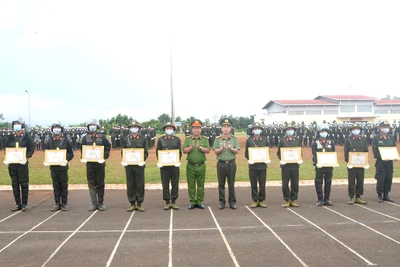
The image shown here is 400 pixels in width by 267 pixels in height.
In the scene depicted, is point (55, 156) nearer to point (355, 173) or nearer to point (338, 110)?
point (355, 173)

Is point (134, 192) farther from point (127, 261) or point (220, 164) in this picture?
point (127, 261)

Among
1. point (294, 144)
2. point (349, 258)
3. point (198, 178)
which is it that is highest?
point (294, 144)

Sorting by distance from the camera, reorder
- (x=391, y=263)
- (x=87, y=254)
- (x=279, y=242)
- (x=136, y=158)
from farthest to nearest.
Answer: (x=136, y=158)
(x=279, y=242)
(x=87, y=254)
(x=391, y=263)

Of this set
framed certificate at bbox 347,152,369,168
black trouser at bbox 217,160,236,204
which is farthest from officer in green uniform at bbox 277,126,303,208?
framed certificate at bbox 347,152,369,168

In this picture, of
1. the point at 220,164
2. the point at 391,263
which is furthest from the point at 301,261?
the point at 220,164

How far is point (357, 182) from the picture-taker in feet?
29.6

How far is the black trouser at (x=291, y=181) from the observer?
8688mm

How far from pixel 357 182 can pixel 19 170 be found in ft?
26.3

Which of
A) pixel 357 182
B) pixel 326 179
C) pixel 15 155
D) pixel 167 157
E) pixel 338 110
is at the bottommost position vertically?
pixel 357 182

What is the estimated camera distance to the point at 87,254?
17.6 ft

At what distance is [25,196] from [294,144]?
6.40 m

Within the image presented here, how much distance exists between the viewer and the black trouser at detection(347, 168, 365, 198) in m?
8.98

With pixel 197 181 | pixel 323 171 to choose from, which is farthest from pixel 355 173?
pixel 197 181

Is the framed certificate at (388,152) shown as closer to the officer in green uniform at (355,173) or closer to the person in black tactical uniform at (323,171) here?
the officer in green uniform at (355,173)
